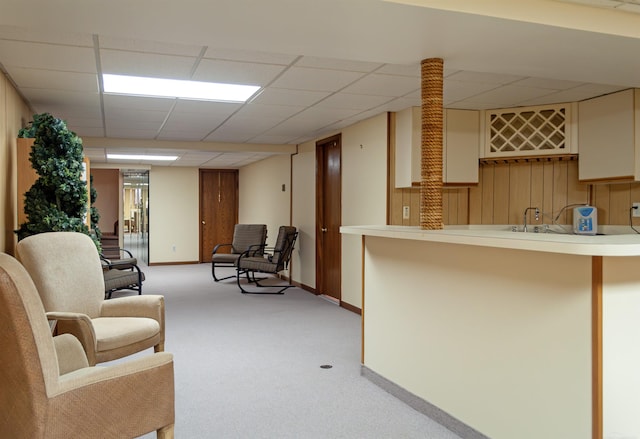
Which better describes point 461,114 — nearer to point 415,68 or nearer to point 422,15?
point 415,68

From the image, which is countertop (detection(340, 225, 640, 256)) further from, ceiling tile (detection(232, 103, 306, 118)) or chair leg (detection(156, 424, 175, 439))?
ceiling tile (detection(232, 103, 306, 118))

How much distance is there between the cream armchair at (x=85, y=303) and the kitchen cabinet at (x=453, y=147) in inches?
115

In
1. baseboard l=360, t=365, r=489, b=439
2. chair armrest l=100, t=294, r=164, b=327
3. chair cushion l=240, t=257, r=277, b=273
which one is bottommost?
baseboard l=360, t=365, r=489, b=439

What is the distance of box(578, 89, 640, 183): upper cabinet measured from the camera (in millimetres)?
4395

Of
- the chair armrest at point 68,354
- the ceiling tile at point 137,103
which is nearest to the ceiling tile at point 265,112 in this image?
the ceiling tile at point 137,103

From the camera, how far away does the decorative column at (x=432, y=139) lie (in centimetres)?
320

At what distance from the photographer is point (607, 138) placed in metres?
4.62

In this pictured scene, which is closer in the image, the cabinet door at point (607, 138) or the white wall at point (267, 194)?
the cabinet door at point (607, 138)

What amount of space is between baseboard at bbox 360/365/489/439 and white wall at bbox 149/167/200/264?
325 inches

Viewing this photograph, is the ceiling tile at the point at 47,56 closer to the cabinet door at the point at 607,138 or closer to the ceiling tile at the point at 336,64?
the ceiling tile at the point at 336,64

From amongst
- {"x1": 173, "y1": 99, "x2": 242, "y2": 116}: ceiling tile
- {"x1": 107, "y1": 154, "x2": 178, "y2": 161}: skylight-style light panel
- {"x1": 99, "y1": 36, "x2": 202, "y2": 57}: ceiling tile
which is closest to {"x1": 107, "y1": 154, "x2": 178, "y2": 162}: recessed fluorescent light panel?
{"x1": 107, "y1": 154, "x2": 178, "y2": 161}: skylight-style light panel

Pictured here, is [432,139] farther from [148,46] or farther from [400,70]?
[148,46]

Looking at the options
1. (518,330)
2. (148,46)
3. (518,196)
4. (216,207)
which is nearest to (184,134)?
(148,46)

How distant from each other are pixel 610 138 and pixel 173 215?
8.89 m
